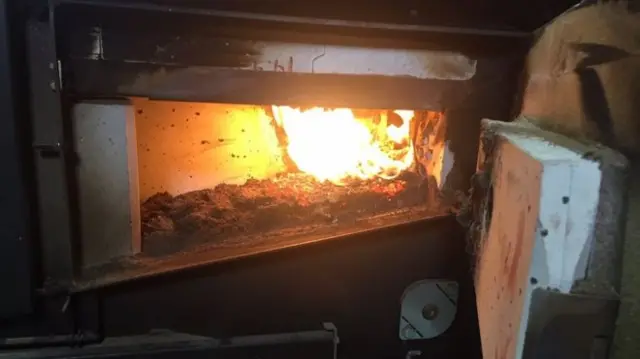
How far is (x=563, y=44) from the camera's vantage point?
100cm

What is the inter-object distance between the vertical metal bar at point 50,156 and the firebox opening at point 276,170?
0.58 feet

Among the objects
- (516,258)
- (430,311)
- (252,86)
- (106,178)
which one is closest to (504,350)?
(516,258)

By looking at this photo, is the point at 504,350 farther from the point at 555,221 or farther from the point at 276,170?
the point at 276,170

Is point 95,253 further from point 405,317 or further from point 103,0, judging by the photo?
point 405,317

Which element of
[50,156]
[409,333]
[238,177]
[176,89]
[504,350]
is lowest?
[409,333]

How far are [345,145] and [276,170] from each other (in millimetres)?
187

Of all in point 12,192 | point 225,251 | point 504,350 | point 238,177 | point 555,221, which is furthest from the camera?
Result: point 238,177

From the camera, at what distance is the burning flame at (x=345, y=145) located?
4.60 feet

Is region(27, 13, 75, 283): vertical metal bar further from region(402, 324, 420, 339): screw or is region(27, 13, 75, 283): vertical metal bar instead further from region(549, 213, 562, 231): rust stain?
region(549, 213, 562, 231): rust stain

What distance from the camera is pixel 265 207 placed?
1.32 m

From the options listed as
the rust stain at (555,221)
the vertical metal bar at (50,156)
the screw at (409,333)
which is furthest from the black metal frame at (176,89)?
the rust stain at (555,221)

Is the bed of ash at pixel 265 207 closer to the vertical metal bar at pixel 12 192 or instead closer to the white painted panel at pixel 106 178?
the white painted panel at pixel 106 178

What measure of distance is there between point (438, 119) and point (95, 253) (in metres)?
0.75

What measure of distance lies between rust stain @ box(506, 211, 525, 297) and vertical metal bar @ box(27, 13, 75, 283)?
774 mm
